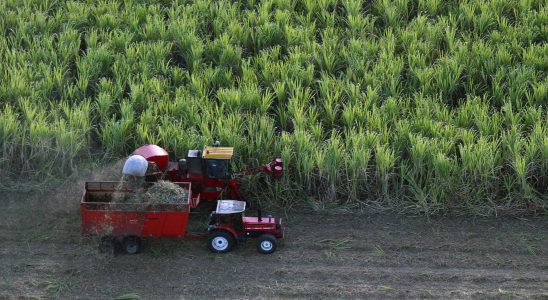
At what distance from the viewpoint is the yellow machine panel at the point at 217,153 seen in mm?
5480

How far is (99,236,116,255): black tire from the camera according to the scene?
17.3 feet

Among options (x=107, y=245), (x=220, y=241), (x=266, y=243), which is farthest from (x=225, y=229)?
(x=107, y=245)

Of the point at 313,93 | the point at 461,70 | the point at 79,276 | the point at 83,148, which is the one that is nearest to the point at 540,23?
the point at 461,70

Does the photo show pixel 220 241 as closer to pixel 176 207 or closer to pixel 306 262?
pixel 176 207

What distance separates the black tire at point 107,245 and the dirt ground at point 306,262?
0.15ft

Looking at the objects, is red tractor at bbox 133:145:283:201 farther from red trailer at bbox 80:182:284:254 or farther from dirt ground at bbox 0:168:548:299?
dirt ground at bbox 0:168:548:299

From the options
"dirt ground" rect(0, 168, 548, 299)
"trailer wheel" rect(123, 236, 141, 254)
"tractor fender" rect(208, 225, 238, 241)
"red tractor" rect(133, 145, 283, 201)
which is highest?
"red tractor" rect(133, 145, 283, 201)

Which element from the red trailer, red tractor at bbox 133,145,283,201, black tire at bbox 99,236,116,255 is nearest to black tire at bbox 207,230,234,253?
the red trailer

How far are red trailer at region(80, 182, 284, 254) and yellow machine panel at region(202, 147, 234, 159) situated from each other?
245 millimetres

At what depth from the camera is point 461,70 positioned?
7.00m

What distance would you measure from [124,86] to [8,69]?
986mm

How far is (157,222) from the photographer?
5180 millimetres

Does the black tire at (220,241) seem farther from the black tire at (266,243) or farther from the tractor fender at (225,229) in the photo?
the black tire at (266,243)

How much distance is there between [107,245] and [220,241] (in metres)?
0.73
